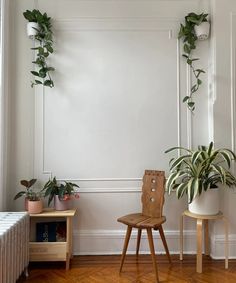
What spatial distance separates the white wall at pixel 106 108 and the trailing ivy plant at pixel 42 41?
115 millimetres

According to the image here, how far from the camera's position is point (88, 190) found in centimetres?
313

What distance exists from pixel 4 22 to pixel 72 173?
1.81m

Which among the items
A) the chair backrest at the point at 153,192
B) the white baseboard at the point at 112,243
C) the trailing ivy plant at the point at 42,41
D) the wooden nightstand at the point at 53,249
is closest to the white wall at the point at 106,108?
the white baseboard at the point at 112,243

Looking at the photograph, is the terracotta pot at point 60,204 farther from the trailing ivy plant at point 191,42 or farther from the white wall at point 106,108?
the trailing ivy plant at point 191,42

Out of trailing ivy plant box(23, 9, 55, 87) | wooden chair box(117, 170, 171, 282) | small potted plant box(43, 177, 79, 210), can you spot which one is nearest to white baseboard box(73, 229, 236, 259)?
wooden chair box(117, 170, 171, 282)

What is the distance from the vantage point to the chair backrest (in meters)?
2.82

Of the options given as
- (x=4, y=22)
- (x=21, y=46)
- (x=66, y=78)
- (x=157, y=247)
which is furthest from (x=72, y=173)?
(x=4, y=22)

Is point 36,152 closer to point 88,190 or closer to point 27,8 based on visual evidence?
point 88,190

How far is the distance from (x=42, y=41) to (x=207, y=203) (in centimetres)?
248

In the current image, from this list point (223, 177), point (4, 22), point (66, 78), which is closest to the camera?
point (223, 177)

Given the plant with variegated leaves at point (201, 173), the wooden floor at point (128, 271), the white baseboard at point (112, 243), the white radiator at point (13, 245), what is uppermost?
the plant with variegated leaves at point (201, 173)

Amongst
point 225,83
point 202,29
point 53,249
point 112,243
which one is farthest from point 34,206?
point 202,29

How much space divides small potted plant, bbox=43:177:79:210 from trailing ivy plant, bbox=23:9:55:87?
3.64ft

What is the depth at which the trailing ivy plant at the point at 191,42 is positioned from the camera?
3004 millimetres
